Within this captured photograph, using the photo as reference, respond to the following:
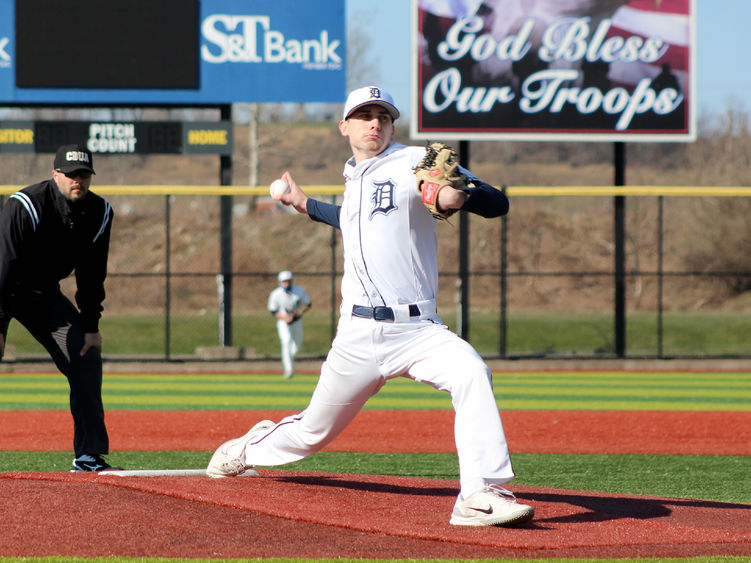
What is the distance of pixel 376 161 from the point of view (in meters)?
4.73

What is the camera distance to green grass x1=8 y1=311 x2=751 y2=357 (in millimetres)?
26328

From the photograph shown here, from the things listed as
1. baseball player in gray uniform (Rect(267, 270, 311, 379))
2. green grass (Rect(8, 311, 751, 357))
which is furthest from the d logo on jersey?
green grass (Rect(8, 311, 751, 357))

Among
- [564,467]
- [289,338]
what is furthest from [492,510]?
[289,338]

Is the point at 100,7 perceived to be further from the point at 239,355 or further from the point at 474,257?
the point at 474,257

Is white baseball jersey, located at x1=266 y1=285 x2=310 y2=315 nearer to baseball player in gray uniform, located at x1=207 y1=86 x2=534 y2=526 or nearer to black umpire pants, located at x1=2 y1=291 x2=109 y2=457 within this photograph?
black umpire pants, located at x1=2 y1=291 x2=109 y2=457

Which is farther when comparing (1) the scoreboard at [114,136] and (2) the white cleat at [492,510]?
(1) the scoreboard at [114,136]

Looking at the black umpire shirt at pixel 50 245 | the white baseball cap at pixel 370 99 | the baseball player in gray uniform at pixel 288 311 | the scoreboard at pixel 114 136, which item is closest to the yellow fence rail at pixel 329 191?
the scoreboard at pixel 114 136

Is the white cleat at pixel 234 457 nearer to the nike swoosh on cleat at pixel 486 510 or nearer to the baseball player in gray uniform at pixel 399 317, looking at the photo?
the baseball player in gray uniform at pixel 399 317

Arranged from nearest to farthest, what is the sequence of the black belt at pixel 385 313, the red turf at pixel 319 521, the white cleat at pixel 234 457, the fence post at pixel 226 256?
the red turf at pixel 319 521
the black belt at pixel 385 313
the white cleat at pixel 234 457
the fence post at pixel 226 256

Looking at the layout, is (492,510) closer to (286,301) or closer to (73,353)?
(73,353)

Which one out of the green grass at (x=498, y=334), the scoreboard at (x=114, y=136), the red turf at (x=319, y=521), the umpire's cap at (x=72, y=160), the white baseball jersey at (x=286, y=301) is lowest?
the green grass at (x=498, y=334)

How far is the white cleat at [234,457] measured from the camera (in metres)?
5.33

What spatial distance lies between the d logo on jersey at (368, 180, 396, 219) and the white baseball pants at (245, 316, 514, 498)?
19.7 inches

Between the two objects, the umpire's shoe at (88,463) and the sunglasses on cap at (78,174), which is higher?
the sunglasses on cap at (78,174)
